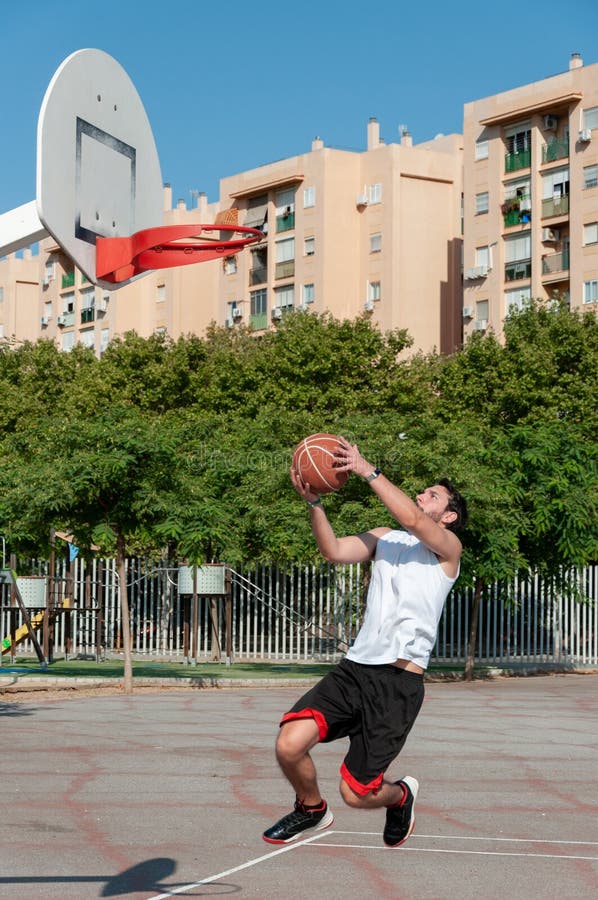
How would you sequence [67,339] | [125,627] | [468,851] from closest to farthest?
[468,851] → [125,627] → [67,339]

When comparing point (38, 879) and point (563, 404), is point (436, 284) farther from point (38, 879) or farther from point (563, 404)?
point (38, 879)

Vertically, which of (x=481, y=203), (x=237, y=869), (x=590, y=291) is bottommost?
(x=237, y=869)

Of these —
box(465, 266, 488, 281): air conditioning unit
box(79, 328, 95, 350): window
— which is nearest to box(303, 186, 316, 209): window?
box(465, 266, 488, 281): air conditioning unit

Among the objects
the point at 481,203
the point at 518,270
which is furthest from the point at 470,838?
the point at 481,203

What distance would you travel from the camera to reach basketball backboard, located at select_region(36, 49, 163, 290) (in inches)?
380

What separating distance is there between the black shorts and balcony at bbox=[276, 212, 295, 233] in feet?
221

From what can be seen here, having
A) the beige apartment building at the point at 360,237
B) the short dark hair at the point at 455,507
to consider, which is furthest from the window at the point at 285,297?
the short dark hair at the point at 455,507

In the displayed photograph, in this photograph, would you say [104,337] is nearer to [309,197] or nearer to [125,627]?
[309,197]

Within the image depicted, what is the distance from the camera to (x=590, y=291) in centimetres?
6012

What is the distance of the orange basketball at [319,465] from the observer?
22.9 feet

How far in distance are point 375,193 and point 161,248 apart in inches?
2466

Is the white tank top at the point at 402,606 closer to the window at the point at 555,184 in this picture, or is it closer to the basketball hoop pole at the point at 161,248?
the basketball hoop pole at the point at 161,248

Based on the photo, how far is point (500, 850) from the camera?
8586mm

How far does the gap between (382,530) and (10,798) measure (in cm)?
464
